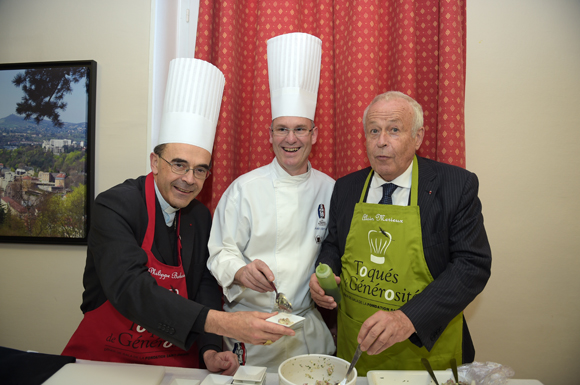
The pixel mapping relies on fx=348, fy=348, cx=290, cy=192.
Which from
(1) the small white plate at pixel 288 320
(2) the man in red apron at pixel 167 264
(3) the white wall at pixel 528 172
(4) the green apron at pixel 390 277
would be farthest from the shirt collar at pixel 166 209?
(3) the white wall at pixel 528 172

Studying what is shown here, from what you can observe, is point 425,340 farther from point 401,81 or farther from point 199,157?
point 401,81

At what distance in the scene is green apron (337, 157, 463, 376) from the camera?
151 centimetres

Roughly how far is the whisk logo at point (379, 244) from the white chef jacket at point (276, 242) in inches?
14.7

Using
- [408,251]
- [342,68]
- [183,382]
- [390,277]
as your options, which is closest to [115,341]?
[183,382]

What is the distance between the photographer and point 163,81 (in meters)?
2.45

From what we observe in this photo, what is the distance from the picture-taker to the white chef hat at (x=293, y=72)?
191 cm

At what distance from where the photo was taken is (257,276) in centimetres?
157

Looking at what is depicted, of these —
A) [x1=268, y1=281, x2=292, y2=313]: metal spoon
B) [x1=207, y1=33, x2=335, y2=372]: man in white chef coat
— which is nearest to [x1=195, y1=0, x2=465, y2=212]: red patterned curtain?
[x1=207, y1=33, x2=335, y2=372]: man in white chef coat

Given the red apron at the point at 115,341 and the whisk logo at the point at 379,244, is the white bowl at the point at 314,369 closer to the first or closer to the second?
the whisk logo at the point at 379,244

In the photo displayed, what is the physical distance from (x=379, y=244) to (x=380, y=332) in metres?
0.44

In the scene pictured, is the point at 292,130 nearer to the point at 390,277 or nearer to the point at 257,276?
the point at 257,276

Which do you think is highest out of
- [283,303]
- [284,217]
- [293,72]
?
[293,72]

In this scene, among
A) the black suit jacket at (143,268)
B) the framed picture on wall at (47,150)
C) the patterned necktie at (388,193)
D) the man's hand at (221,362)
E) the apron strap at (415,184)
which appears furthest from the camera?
the framed picture on wall at (47,150)

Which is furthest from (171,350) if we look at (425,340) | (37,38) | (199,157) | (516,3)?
(516,3)
